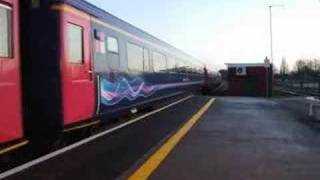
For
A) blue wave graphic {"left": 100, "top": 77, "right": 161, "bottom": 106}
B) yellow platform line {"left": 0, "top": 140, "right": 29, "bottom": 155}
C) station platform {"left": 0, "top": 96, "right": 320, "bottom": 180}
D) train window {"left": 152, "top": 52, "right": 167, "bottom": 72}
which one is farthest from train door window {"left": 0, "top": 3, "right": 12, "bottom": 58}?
train window {"left": 152, "top": 52, "right": 167, "bottom": 72}

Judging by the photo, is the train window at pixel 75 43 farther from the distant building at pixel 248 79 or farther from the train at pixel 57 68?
the distant building at pixel 248 79

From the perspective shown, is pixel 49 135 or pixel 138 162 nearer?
pixel 138 162

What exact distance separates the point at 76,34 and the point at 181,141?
10.1 ft

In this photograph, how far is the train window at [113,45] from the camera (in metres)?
16.5

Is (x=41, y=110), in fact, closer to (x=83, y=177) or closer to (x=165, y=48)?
(x=83, y=177)

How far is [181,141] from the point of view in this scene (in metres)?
14.7

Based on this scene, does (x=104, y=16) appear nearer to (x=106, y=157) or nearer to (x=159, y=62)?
(x=106, y=157)

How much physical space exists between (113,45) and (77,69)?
12.3 ft

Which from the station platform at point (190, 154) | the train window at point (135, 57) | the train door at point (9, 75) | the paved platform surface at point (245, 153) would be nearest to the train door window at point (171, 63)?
the train window at point (135, 57)

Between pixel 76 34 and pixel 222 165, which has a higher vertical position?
pixel 76 34

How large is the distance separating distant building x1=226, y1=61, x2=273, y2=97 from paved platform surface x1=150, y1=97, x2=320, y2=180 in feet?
174

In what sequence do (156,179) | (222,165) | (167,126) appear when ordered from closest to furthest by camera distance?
(156,179) < (222,165) < (167,126)

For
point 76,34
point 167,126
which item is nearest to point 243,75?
point 167,126

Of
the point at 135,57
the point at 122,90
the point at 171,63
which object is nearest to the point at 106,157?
the point at 122,90
